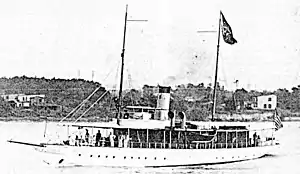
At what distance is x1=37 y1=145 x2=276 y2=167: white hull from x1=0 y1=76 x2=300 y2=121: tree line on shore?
16cm

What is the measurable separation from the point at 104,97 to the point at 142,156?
33 centimetres

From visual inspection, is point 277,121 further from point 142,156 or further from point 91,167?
point 91,167

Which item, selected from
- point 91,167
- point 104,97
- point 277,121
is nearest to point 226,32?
point 277,121

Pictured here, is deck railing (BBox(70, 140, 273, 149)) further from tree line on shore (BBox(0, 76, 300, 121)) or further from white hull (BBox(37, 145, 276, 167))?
tree line on shore (BBox(0, 76, 300, 121))

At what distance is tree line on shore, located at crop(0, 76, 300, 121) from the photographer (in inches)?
99.6

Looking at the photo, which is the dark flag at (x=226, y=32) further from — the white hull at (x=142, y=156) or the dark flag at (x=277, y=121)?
the white hull at (x=142, y=156)

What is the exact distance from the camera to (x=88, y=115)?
8.33 ft

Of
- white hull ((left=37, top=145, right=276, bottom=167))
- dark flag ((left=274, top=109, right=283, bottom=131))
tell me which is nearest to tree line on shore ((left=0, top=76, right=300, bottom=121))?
dark flag ((left=274, top=109, right=283, bottom=131))

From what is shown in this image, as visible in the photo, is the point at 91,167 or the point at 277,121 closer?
the point at 91,167

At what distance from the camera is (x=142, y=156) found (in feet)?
8.36

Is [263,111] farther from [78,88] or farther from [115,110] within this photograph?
[78,88]

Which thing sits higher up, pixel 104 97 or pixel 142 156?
pixel 104 97

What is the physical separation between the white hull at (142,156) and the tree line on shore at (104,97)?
0.16 m

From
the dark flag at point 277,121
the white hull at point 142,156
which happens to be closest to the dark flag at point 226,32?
the dark flag at point 277,121
